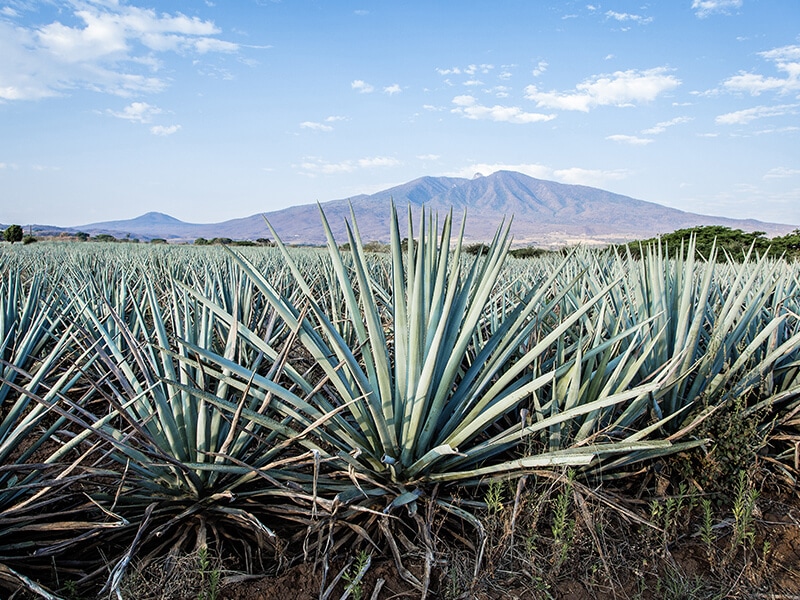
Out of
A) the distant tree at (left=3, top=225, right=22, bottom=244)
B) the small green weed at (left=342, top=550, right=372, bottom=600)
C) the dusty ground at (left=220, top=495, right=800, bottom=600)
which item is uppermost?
the distant tree at (left=3, top=225, right=22, bottom=244)

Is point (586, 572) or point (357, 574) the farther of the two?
point (586, 572)

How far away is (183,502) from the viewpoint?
1.90 meters

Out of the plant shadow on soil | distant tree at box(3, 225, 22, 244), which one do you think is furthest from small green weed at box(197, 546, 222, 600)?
distant tree at box(3, 225, 22, 244)

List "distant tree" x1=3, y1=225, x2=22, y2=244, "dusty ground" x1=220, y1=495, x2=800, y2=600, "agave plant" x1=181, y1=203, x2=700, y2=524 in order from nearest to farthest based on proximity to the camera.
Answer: "dusty ground" x1=220, y1=495, x2=800, y2=600, "agave plant" x1=181, y1=203, x2=700, y2=524, "distant tree" x1=3, y1=225, x2=22, y2=244

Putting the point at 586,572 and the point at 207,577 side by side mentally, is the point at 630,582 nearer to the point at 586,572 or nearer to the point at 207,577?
the point at 586,572

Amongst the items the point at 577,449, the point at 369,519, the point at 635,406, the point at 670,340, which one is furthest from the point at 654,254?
the point at 369,519

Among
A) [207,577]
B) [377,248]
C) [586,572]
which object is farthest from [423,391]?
[377,248]

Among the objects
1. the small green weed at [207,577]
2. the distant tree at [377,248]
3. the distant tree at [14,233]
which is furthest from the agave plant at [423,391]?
the distant tree at [14,233]

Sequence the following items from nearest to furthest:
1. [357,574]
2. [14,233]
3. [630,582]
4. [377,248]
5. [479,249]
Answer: [357,574], [630,582], [479,249], [377,248], [14,233]

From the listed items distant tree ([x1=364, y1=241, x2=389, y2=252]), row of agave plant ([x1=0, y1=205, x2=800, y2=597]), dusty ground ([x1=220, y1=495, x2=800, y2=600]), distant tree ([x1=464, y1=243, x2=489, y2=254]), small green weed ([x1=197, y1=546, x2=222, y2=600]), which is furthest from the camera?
distant tree ([x1=364, y1=241, x2=389, y2=252])

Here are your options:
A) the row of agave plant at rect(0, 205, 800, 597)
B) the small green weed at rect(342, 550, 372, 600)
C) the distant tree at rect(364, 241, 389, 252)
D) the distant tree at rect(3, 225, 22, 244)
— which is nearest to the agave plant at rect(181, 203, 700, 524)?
the row of agave plant at rect(0, 205, 800, 597)

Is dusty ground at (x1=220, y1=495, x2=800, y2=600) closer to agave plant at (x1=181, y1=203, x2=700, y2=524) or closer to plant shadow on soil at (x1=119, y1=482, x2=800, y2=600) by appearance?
plant shadow on soil at (x1=119, y1=482, x2=800, y2=600)

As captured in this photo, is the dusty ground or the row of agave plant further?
the row of agave plant

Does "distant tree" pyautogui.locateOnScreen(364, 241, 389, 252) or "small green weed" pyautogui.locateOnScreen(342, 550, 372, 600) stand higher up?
"distant tree" pyautogui.locateOnScreen(364, 241, 389, 252)
